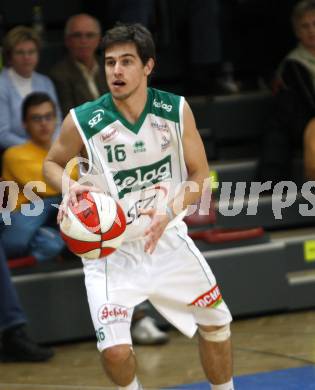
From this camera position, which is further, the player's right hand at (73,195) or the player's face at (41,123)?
the player's face at (41,123)

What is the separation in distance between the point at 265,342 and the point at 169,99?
204 centimetres

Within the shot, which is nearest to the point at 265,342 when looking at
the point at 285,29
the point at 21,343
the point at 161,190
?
the point at 21,343

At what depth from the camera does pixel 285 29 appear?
28.3 feet

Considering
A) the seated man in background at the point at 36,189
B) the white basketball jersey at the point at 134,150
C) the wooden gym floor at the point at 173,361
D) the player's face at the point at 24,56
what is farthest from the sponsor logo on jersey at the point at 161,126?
the player's face at the point at 24,56

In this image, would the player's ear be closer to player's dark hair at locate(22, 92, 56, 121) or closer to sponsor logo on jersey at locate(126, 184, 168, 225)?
sponsor logo on jersey at locate(126, 184, 168, 225)

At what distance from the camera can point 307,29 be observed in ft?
24.5

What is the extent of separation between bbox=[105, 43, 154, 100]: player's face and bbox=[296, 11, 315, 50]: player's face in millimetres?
3030

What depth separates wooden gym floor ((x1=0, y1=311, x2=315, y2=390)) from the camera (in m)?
5.64

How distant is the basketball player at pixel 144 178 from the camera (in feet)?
15.2

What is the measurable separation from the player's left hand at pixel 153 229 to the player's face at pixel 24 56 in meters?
2.67

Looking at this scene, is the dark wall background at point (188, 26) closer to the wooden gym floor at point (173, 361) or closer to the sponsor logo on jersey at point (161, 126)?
the wooden gym floor at point (173, 361)

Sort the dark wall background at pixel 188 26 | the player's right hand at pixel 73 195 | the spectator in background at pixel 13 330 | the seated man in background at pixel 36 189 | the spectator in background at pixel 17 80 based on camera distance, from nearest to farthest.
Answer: the player's right hand at pixel 73 195 → the spectator in background at pixel 13 330 → the seated man in background at pixel 36 189 → the spectator in background at pixel 17 80 → the dark wall background at pixel 188 26

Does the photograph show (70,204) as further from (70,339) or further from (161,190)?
(70,339)

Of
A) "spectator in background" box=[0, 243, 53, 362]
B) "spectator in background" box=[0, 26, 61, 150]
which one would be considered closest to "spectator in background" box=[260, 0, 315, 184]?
"spectator in background" box=[0, 26, 61, 150]
